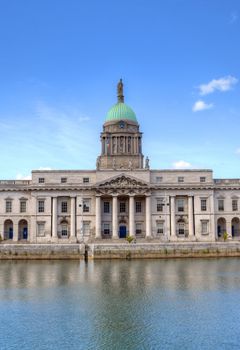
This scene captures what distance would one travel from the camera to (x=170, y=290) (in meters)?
39.4

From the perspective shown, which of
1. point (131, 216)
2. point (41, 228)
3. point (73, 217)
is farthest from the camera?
point (73, 217)

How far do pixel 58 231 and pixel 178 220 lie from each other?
22090mm

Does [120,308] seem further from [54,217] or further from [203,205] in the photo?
[203,205]

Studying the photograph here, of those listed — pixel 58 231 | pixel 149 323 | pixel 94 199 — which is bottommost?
pixel 149 323

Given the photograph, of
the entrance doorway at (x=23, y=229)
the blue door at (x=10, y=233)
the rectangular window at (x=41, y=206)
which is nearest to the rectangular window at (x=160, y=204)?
the rectangular window at (x=41, y=206)

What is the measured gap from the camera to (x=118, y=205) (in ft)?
279

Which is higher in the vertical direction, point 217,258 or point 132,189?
point 132,189

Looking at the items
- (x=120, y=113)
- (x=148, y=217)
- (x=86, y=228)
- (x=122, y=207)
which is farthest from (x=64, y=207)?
(x=120, y=113)

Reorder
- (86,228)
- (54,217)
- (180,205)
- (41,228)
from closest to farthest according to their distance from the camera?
(54,217), (41,228), (86,228), (180,205)

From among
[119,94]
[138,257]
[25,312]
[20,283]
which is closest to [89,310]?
[25,312]

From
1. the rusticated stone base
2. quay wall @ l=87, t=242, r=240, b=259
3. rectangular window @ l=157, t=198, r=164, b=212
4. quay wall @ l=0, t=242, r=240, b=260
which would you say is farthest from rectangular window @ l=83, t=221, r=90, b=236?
the rusticated stone base

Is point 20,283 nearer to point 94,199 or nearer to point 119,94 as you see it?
point 94,199

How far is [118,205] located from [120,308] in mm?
52117

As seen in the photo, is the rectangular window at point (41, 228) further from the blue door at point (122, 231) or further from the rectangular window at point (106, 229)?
the blue door at point (122, 231)
